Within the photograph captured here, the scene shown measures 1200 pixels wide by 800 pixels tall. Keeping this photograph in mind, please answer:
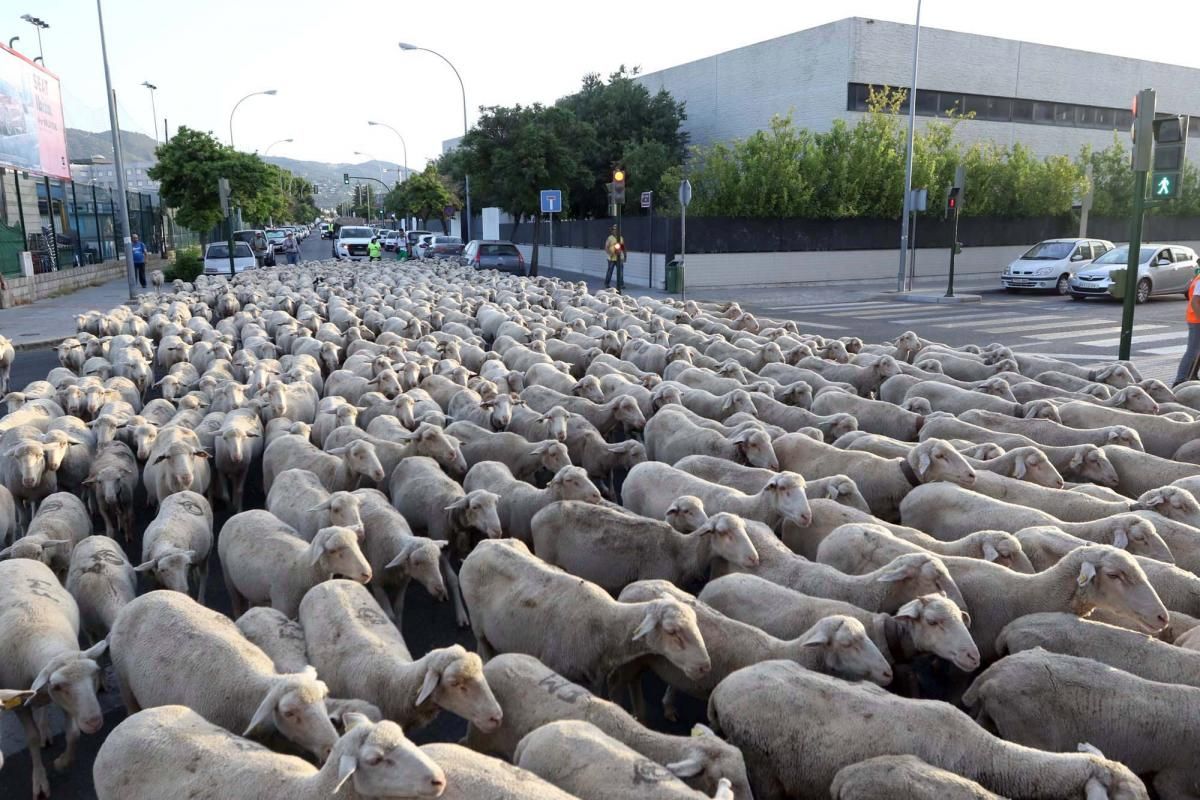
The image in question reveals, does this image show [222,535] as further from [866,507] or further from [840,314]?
[840,314]

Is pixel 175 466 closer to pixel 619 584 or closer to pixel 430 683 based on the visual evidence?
pixel 619 584

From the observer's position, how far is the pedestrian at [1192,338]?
38.8 ft

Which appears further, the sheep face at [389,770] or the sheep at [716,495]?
the sheep at [716,495]

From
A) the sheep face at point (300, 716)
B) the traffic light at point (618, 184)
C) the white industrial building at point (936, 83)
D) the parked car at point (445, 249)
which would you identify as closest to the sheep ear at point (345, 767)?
the sheep face at point (300, 716)

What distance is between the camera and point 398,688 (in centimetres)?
456

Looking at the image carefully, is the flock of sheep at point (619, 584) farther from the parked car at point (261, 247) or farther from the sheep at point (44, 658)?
the parked car at point (261, 247)

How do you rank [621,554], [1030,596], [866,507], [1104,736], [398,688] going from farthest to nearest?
[866,507], [621,554], [1030,596], [398,688], [1104,736]

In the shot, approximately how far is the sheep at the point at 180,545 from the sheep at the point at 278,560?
0.26 meters

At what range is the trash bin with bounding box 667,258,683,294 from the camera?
29312mm

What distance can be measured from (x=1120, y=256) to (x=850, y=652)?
2655 cm

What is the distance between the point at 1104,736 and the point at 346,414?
7.18 meters

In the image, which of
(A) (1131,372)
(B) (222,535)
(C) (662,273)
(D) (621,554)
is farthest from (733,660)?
(C) (662,273)

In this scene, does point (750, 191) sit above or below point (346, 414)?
above

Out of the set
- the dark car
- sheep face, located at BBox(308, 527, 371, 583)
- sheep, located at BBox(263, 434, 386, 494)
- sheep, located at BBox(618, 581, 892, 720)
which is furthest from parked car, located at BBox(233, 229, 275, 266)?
sheep, located at BBox(618, 581, 892, 720)
